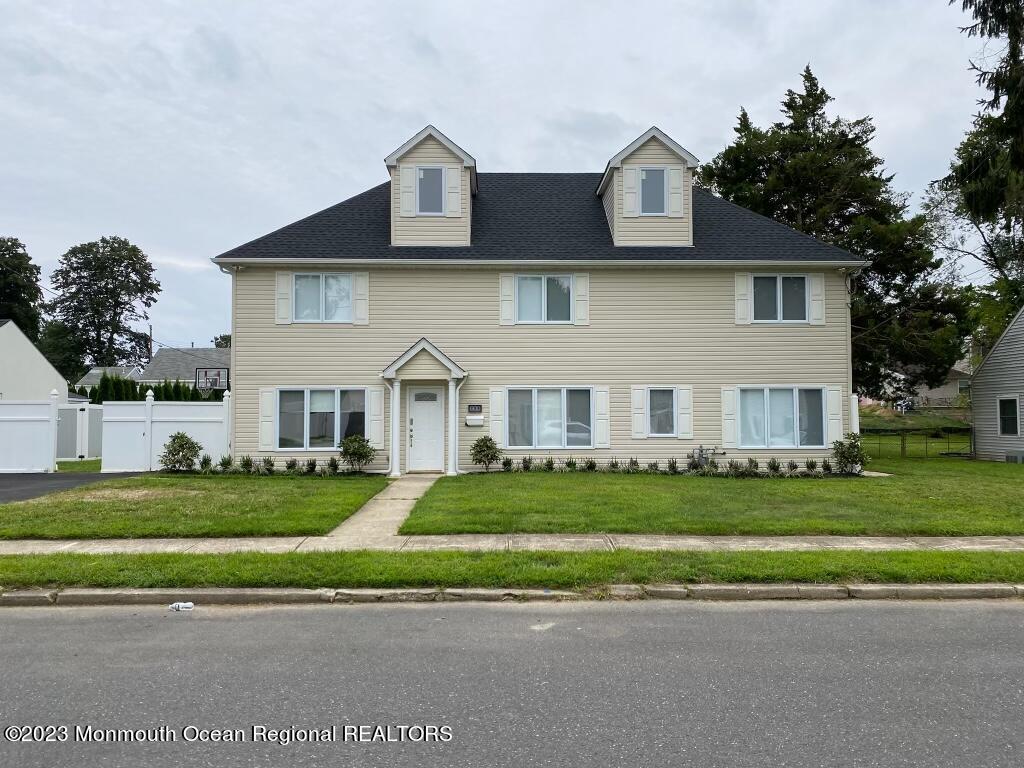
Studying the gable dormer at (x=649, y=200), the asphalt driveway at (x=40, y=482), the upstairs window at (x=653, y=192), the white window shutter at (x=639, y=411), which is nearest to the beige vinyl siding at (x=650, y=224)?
the gable dormer at (x=649, y=200)

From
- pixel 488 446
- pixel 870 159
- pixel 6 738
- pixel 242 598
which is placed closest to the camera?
pixel 6 738

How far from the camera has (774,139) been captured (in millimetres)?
30500

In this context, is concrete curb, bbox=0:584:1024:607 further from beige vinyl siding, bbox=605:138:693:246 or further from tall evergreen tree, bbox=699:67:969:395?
tall evergreen tree, bbox=699:67:969:395

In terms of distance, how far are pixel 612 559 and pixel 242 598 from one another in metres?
3.89

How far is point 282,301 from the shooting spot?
17.9 meters

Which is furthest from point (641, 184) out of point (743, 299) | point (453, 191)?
point (453, 191)

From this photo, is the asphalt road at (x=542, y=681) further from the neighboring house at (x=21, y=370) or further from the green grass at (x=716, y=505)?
the neighboring house at (x=21, y=370)

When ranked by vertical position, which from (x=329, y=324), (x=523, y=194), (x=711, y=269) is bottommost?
(x=329, y=324)

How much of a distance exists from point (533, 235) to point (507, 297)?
208cm

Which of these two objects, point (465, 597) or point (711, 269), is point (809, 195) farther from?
point (465, 597)

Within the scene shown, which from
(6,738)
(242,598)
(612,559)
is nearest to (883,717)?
(612,559)

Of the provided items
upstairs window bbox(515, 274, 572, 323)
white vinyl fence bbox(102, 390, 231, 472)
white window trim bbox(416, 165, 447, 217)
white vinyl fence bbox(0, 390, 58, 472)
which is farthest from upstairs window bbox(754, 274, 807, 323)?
white vinyl fence bbox(0, 390, 58, 472)

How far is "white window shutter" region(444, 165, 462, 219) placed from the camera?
18359 millimetres

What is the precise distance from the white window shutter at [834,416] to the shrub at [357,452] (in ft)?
39.7
